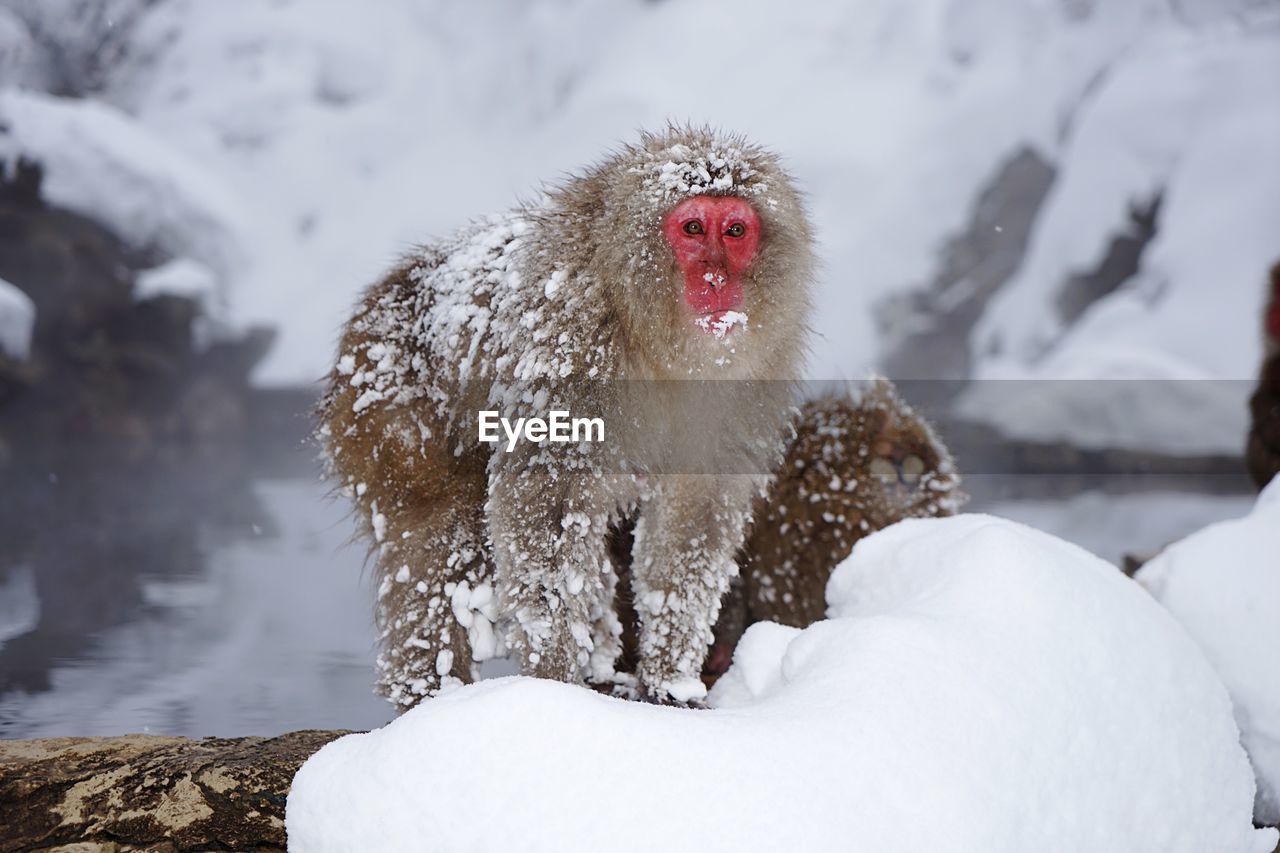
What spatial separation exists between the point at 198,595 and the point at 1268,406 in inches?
186

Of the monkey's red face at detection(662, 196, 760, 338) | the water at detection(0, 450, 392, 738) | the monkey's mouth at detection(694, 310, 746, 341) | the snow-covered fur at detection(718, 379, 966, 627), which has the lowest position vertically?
the water at detection(0, 450, 392, 738)

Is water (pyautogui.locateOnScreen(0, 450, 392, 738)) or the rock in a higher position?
the rock

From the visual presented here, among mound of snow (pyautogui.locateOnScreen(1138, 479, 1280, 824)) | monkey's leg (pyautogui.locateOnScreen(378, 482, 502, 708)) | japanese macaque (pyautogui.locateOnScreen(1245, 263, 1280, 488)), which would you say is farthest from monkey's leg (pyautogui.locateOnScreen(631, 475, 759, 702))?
japanese macaque (pyautogui.locateOnScreen(1245, 263, 1280, 488))

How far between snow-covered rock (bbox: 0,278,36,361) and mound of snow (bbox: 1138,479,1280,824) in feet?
27.2

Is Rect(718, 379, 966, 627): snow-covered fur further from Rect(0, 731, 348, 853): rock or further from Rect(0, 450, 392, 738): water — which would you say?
Rect(0, 731, 348, 853): rock

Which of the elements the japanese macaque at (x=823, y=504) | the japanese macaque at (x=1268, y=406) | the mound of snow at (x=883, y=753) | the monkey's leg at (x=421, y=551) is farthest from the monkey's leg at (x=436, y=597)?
the japanese macaque at (x=1268, y=406)

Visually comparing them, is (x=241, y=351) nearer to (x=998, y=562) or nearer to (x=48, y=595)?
(x=48, y=595)

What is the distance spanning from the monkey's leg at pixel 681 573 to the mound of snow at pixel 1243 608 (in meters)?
0.92

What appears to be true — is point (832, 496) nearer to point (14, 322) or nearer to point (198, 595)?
point (198, 595)

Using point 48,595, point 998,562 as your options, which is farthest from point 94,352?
point 998,562

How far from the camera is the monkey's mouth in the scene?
1.53 m

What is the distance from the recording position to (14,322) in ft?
25.3

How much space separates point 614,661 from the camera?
1.86 metres

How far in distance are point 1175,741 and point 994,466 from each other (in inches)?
357
